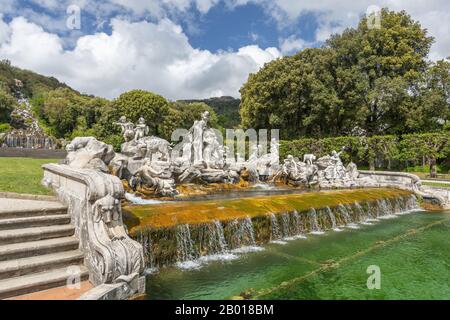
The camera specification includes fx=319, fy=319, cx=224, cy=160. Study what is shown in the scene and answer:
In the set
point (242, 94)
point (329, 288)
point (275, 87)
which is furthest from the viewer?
point (242, 94)

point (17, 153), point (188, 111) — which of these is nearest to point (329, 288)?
point (17, 153)

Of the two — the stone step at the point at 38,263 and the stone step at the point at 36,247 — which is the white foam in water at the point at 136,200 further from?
the stone step at the point at 38,263

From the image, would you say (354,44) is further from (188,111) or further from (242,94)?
(188,111)

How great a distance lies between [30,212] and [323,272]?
5966 millimetres

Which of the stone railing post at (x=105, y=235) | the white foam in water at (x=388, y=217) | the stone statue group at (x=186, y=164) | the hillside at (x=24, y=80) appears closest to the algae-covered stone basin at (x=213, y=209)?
the stone railing post at (x=105, y=235)

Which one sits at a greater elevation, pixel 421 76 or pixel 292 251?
pixel 421 76

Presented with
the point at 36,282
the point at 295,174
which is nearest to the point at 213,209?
the point at 36,282

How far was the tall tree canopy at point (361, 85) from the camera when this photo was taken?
1192 inches

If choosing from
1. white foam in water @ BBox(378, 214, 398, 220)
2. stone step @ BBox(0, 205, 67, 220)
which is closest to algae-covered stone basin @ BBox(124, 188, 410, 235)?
stone step @ BBox(0, 205, 67, 220)

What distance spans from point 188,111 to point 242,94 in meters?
20.9

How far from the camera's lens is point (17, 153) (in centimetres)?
2938

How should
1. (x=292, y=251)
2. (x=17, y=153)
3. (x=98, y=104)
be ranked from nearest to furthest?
(x=292, y=251) < (x=17, y=153) < (x=98, y=104)

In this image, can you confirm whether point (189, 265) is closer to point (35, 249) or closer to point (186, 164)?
point (35, 249)

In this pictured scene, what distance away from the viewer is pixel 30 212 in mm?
6090
